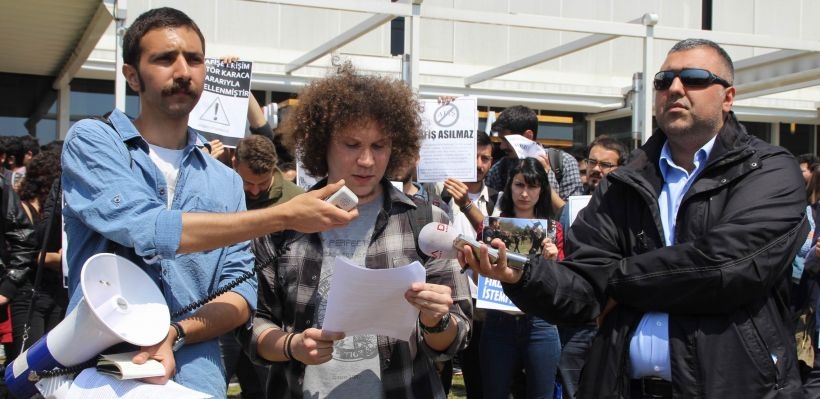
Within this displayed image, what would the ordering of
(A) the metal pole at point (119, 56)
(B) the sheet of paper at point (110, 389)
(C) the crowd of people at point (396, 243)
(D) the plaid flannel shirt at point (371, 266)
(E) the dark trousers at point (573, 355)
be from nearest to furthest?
(B) the sheet of paper at point (110, 389) < (C) the crowd of people at point (396, 243) < (D) the plaid flannel shirt at point (371, 266) < (E) the dark trousers at point (573, 355) < (A) the metal pole at point (119, 56)

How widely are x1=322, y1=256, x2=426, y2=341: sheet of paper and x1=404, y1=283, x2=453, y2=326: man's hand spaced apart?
22mm

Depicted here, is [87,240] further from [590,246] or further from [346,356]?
[590,246]

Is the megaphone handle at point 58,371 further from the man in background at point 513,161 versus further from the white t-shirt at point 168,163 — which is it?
the man in background at point 513,161

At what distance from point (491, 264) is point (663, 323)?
0.61 meters

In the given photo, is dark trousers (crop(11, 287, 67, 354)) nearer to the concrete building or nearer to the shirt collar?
the concrete building

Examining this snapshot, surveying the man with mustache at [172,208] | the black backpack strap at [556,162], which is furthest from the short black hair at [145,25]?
the black backpack strap at [556,162]

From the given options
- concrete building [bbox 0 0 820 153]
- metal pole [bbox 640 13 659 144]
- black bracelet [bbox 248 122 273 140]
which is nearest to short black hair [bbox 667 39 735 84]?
concrete building [bbox 0 0 820 153]

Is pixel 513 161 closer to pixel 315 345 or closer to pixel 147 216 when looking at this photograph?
pixel 315 345

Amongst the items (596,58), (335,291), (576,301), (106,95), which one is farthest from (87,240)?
(596,58)

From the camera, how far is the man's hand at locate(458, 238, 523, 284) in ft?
8.25

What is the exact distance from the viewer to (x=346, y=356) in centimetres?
282

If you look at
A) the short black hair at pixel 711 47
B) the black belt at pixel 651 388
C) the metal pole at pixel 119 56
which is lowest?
the black belt at pixel 651 388

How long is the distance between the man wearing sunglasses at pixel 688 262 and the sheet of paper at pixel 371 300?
231 millimetres

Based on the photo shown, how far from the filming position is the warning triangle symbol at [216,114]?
633cm
